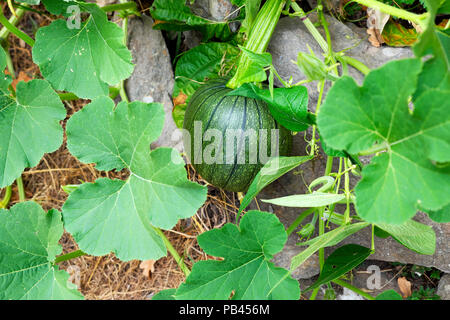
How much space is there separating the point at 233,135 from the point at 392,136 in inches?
25.7

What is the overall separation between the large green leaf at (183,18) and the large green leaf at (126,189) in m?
0.58

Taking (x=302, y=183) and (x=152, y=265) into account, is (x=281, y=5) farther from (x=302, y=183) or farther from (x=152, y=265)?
(x=152, y=265)

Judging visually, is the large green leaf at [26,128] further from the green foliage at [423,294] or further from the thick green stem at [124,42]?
the green foliage at [423,294]

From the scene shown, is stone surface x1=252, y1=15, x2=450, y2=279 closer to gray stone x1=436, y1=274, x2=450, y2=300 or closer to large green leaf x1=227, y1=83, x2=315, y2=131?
gray stone x1=436, y1=274, x2=450, y2=300

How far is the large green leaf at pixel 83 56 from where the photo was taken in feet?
4.33

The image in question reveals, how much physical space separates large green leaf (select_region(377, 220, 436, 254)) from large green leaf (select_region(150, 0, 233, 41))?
0.98 m

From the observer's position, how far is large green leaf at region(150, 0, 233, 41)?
1.59 m

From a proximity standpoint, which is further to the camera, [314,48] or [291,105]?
[314,48]

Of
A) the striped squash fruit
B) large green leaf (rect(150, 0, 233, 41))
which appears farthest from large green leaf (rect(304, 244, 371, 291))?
large green leaf (rect(150, 0, 233, 41))

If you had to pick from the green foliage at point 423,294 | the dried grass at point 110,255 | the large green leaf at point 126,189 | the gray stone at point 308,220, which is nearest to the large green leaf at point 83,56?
the large green leaf at point 126,189

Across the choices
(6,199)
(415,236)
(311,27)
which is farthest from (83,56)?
(415,236)

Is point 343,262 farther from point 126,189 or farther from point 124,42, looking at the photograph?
point 124,42

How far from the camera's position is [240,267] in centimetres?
119

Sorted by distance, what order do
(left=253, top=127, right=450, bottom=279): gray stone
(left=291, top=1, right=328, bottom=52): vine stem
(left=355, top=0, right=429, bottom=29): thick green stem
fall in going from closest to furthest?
(left=355, top=0, right=429, bottom=29): thick green stem → (left=291, top=1, right=328, bottom=52): vine stem → (left=253, top=127, right=450, bottom=279): gray stone
